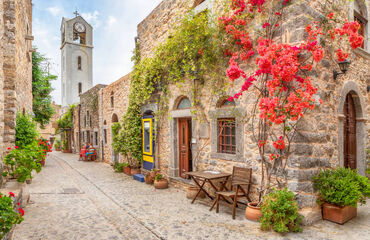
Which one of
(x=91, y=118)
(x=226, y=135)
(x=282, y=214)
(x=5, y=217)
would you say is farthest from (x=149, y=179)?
(x=91, y=118)

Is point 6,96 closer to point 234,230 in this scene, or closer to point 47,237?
→ point 47,237

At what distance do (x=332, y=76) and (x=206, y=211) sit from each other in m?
3.56

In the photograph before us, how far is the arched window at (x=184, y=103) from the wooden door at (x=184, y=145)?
401 mm

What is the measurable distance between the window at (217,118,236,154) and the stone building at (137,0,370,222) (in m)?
0.03

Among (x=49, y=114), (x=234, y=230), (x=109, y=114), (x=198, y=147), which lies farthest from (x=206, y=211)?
(x=49, y=114)

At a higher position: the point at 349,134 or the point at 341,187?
the point at 349,134

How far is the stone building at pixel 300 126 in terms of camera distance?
13.8 feet

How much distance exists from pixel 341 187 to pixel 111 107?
10461 mm

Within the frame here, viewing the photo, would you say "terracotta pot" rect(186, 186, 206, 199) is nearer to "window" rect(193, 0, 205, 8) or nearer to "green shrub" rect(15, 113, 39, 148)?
"green shrub" rect(15, 113, 39, 148)

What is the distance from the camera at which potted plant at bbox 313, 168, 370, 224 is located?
4.00 m

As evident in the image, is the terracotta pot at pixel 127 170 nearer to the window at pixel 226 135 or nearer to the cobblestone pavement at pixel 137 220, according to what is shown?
the cobblestone pavement at pixel 137 220

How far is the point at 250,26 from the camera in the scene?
4.96 metres

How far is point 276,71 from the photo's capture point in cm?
394

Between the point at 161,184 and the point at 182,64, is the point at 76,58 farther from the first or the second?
the point at 161,184
